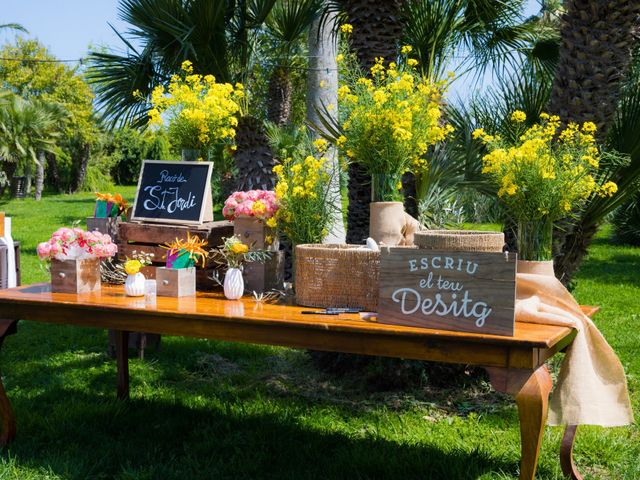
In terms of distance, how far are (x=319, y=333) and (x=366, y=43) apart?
2962 millimetres

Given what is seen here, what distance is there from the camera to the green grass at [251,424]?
3.27 meters

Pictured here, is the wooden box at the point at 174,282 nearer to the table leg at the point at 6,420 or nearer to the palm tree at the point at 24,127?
the table leg at the point at 6,420

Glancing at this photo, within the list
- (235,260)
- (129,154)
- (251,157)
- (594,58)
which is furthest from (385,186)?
(129,154)

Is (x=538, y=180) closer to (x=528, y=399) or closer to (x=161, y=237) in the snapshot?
(x=528, y=399)

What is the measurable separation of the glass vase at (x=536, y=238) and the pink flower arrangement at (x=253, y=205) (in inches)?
42.5

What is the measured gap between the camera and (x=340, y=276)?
2908 millimetres

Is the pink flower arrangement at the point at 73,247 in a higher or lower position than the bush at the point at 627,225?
higher

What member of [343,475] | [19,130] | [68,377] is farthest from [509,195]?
[19,130]

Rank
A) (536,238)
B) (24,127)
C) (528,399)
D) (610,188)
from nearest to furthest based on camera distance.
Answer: (528,399) < (536,238) < (610,188) < (24,127)

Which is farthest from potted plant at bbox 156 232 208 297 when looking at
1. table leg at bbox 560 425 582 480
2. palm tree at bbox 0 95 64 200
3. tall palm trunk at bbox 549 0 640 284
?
palm tree at bbox 0 95 64 200

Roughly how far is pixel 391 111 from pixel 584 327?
1129 mm

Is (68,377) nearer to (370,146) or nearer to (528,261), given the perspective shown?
(370,146)

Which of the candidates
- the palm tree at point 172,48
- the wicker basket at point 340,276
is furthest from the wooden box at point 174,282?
the palm tree at point 172,48

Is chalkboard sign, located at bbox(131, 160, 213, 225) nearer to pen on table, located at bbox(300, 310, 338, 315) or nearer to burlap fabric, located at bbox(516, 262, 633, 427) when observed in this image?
pen on table, located at bbox(300, 310, 338, 315)
